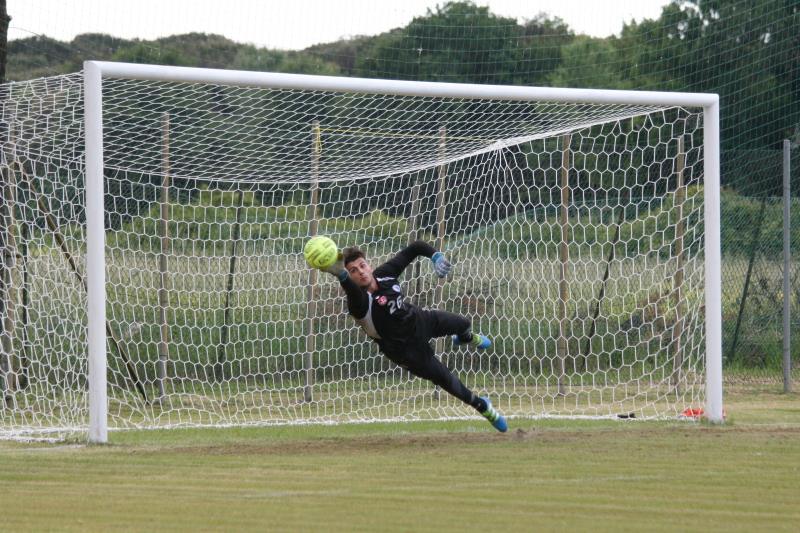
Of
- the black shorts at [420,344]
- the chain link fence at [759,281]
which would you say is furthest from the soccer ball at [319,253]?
the chain link fence at [759,281]

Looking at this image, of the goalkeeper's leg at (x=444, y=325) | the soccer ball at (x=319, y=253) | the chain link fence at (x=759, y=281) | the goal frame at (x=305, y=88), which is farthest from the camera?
the chain link fence at (x=759, y=281)

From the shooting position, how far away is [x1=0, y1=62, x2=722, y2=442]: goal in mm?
11992

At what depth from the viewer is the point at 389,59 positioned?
76.4ft

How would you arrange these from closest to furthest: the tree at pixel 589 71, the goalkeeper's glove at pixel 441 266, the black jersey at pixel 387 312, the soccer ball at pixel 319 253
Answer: the soccer ball at pixel 319 253 → the goalkeeper's glove at pixel 441 266 → the black jersey at pixel 387 312 → the tree at pixel 589 71

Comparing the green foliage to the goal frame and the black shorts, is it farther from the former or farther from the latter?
the black shorts

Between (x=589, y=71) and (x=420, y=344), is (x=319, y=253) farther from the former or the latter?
(x=589, y=71)

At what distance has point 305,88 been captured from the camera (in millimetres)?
10547

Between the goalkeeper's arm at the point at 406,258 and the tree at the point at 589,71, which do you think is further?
the tree at the point at 589,71

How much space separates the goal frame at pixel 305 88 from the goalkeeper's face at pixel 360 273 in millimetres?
1722

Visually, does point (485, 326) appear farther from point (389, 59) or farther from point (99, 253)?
point (389, 59)

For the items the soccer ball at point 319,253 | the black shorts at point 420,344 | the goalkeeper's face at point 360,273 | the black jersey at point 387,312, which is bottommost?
the black shorts at point 420,344

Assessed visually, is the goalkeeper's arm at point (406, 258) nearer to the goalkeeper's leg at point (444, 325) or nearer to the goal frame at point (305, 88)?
the goalkeeper's leg at point (444, 325)

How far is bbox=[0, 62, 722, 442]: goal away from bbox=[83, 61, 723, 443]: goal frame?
0.14 ft

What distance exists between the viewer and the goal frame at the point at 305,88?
9719 millimetres
